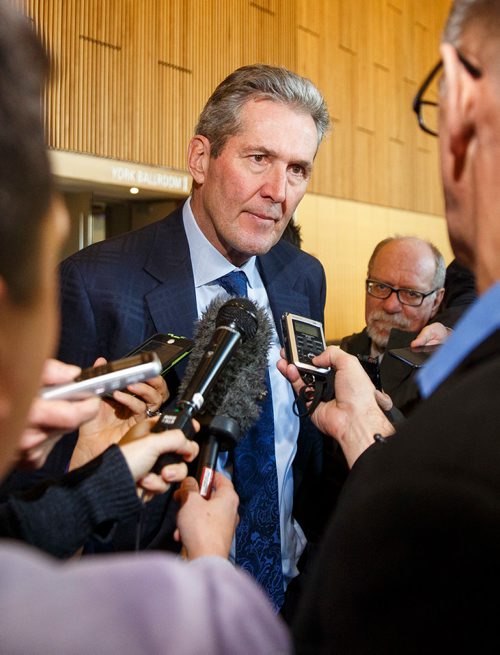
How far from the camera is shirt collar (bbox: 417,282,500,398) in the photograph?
2.36ft

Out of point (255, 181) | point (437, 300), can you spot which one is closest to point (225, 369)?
point (255, 181)

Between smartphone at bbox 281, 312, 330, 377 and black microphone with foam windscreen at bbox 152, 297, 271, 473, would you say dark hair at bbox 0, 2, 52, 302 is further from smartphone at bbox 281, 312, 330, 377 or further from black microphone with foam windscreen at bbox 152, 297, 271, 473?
smartphone at bbox 281, 312, 330, 377

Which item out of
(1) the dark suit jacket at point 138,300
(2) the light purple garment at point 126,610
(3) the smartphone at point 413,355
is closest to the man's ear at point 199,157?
(1) the dark suit jacket at point 138,300

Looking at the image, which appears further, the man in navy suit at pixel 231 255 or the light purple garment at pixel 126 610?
the man in navy suit at pixel 231 255

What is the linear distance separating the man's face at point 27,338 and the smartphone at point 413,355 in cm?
131

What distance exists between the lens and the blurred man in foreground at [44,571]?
477 mm

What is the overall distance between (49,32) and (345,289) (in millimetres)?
3777

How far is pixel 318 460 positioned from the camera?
2.00m

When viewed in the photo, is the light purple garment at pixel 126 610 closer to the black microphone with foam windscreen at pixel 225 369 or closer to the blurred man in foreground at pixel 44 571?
the blurred man in foreground at pixel 44 571

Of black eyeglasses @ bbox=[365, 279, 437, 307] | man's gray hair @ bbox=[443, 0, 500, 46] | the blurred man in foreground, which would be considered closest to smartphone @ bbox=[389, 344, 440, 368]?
man's gray hair @ bbox=[443, 0, 500, 46]

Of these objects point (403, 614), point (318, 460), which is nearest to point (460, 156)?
point (403, 614)

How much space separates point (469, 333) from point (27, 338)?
16.3 inches

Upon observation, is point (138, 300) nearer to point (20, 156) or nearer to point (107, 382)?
point (107, 382)

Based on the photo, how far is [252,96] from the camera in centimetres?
200
